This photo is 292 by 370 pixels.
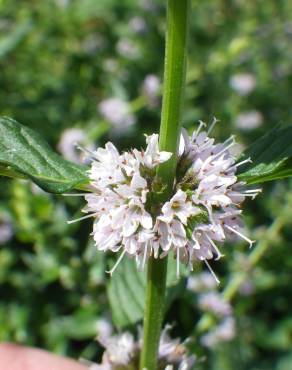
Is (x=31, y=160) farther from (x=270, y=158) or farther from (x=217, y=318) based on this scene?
(x=217, y=318)

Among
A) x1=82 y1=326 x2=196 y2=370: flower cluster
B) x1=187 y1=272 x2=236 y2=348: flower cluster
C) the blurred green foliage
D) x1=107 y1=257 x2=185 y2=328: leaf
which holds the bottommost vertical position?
x1=82 y1=326 x2=196 y2=370: flower cluster

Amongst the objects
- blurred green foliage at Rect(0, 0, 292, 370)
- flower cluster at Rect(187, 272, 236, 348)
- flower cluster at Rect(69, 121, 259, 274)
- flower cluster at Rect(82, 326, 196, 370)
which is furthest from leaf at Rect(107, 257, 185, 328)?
flower cluster at Rect(187, 272, 236, 348)

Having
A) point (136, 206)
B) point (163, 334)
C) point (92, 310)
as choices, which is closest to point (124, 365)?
point (163, 334)

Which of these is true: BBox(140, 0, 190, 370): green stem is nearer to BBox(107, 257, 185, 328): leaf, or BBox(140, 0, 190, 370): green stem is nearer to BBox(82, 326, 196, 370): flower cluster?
BBox(82, 326, 196, 370): flower cluster

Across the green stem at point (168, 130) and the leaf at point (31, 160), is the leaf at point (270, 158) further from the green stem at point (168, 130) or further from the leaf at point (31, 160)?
the leaf at point (31, 160)

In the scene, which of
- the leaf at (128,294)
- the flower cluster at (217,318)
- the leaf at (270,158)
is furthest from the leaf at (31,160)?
the flower cluster at (217,318)

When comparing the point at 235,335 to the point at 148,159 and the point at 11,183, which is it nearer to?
the point at 11,183

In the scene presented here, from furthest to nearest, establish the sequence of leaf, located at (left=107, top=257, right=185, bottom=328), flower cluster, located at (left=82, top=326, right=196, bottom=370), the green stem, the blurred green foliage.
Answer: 1. the blurred green foliage
2. leaf, located at (left=107, top=257, right=185, bottom=328)
3. flower cluster, located at (left=82, top=326, right=196, bottom=370)
4. the green stem
